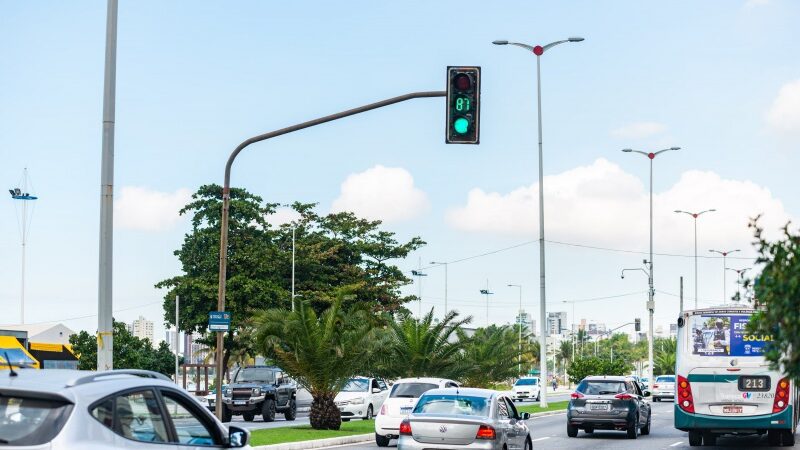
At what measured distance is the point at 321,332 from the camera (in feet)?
106

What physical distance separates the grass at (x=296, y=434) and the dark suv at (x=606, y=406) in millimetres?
5545

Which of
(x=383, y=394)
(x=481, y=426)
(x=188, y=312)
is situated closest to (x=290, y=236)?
(x=188, y=312)

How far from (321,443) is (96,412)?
65.3 feet

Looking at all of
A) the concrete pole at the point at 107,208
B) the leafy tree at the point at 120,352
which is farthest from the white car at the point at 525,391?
the concrete pole at the point at 107,208

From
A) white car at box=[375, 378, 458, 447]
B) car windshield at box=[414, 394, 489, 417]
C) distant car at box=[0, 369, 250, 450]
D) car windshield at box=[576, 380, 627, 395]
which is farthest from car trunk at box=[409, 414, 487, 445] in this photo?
car windshield at box=[576, 380, 627, 395]

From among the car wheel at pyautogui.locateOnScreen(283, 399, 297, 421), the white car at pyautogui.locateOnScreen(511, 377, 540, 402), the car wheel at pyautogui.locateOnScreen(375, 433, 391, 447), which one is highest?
the car wheel at pyautogui.locateOnScreen(375, 433, 391, 447)

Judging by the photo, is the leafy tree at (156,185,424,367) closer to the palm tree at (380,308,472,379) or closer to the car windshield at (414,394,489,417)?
the palm tree at (380,308,472,379)

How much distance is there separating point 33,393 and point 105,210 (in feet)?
32.8

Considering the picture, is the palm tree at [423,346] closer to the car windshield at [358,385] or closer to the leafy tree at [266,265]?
the car windshield at [358,385]

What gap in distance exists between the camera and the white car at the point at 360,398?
41.9 meters

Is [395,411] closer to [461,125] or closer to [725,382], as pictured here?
[725,382]

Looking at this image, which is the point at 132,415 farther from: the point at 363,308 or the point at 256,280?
the point at 256,280

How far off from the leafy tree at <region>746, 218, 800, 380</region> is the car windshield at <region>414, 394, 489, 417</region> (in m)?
8.71

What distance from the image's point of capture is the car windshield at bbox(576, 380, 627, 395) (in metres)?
31.3
